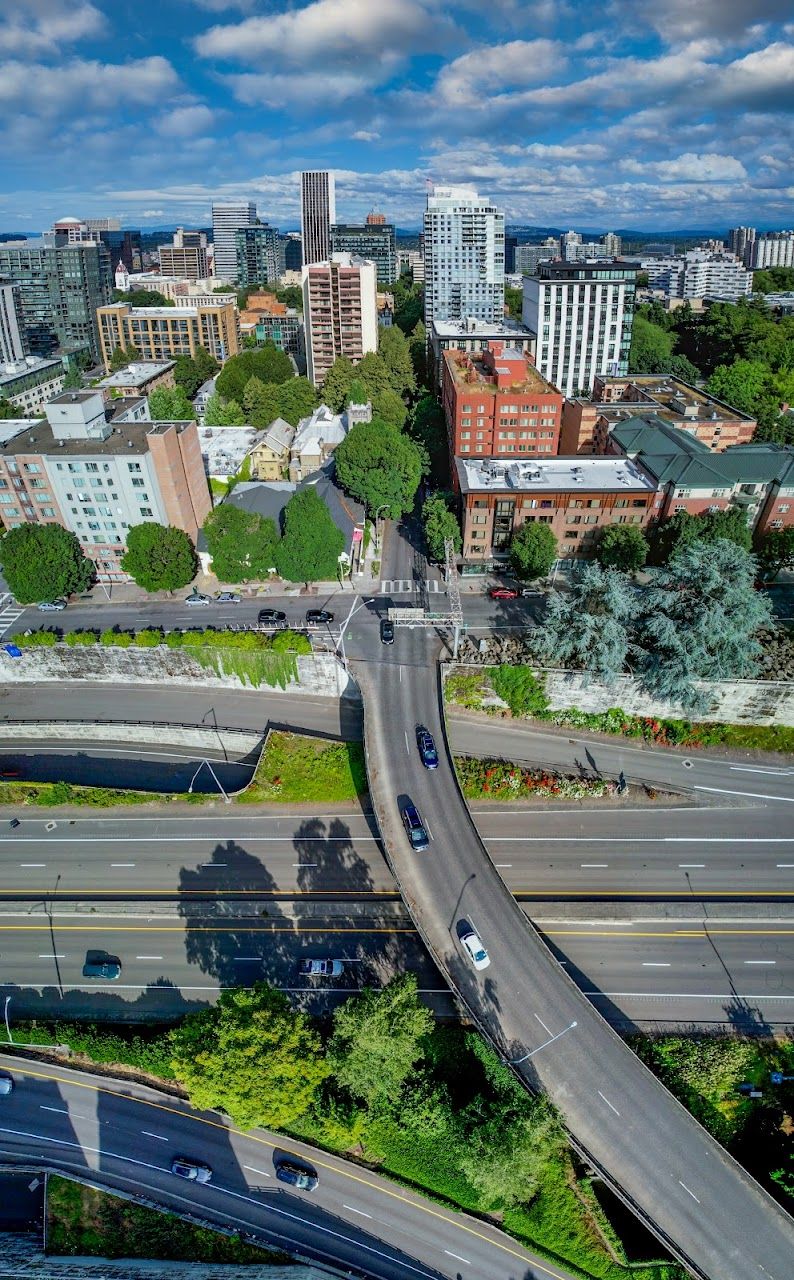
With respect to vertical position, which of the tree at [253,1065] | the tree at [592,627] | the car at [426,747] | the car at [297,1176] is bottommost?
the car at [297,1176]

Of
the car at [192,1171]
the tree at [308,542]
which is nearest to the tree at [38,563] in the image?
the tree at [308,542]

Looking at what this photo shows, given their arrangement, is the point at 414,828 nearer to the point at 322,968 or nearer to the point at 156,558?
the point at 322,968

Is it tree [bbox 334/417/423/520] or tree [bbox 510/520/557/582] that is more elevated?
tree [bbox 334/417/423/520]

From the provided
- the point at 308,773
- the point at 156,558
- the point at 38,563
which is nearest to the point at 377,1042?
the point at 308,773

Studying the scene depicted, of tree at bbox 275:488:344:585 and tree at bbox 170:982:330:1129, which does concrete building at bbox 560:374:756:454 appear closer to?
tree at bbox 275:488:344:585

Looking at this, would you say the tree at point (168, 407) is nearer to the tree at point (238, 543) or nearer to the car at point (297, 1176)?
the tree at point (238, 543)

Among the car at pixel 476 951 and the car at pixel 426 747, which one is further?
the car at pixel 426 747

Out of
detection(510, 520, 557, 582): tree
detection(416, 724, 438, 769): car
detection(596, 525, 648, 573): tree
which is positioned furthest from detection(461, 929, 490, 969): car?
detection(596, 525, 648, 573): tree
